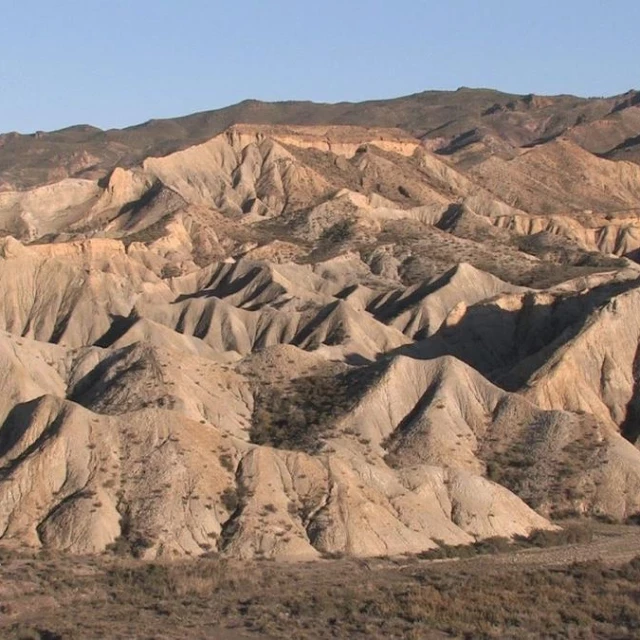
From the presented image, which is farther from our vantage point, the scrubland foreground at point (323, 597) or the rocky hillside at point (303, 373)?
the rocky hillside at point (303, 373)

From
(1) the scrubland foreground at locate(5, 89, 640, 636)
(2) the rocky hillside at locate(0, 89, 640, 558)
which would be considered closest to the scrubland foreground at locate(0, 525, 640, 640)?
(1) the scrubland foreground at locate(5, 89, 640, 636)

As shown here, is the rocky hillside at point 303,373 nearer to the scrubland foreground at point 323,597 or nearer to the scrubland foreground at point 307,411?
the scrubland foreground at point 307,411

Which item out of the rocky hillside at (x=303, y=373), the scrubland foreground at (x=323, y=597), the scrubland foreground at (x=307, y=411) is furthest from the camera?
the rocky hillside at (x=303, y=373)

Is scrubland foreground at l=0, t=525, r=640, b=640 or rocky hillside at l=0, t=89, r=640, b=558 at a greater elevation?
rocky hillside at l=0, t=89, r=640, b=558

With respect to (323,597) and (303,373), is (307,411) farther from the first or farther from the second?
(323,597)

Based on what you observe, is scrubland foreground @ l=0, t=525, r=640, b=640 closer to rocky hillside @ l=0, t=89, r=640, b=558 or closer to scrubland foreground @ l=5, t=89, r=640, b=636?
scrubland foreground @ l=5, t=89, r=640, b=636

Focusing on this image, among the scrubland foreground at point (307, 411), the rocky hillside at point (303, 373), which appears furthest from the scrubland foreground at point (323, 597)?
the rocky hillside at point (303, 373)

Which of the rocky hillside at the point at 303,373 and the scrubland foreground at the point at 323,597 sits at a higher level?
the rocky hillside at the point at 303,373

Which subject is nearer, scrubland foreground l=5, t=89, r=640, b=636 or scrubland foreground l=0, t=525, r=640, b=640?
scrubland foreground l=0, t=525, r=640, b=640
